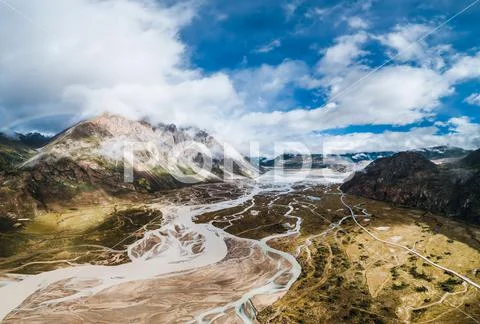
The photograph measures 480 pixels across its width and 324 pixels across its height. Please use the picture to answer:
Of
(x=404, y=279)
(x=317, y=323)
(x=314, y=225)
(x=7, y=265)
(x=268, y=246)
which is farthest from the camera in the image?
(x=314, y=225)

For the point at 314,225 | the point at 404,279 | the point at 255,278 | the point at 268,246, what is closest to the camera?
the point at 404,279

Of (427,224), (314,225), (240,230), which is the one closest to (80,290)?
(240,230)

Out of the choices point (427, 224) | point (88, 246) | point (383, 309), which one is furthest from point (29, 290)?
point (427, 224)

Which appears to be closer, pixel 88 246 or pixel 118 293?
pixel 118 293

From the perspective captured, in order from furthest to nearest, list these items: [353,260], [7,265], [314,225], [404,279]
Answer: [314,225] → [7,265] → [353,260] → [404,279]

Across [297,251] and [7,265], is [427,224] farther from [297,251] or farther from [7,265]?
[7,265]

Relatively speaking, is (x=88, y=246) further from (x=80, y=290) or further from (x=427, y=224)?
(x=427, y=224)

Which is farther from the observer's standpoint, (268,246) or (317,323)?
(268,246)

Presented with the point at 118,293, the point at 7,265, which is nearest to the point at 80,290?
the point at 118,293

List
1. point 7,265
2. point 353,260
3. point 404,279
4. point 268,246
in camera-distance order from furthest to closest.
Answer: point 268,246
point 7,265
point 353,260
point 404,279
